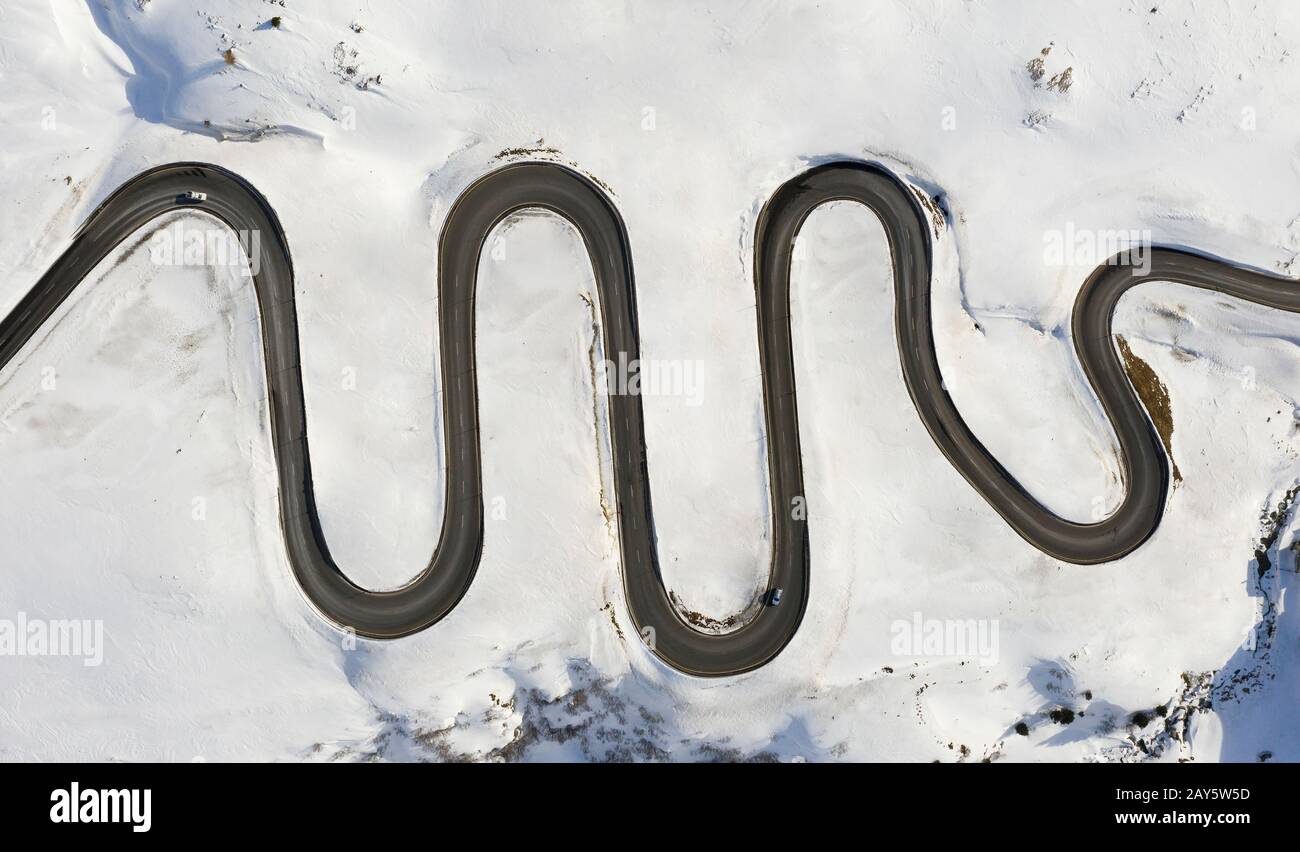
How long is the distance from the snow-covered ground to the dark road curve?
0.52 m

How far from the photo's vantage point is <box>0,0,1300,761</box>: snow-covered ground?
2119 centimetres

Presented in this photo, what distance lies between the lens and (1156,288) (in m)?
22.7

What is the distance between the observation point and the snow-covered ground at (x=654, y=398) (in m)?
21.2

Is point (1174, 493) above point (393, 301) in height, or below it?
below

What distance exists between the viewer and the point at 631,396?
2208 centimetres

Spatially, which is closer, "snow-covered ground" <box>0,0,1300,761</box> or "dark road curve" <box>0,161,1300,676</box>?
"snow-covered ground" <box>0,0,1300,761</box>

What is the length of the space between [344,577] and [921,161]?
23.8m

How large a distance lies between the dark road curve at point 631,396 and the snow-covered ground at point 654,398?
1.71 feet

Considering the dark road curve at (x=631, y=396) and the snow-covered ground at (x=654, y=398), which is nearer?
the snow-covered ground at (x=654, y=398)

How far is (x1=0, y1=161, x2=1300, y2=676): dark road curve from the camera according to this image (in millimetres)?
21688

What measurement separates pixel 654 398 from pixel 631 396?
0.78m

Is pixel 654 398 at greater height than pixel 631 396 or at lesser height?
lesser
